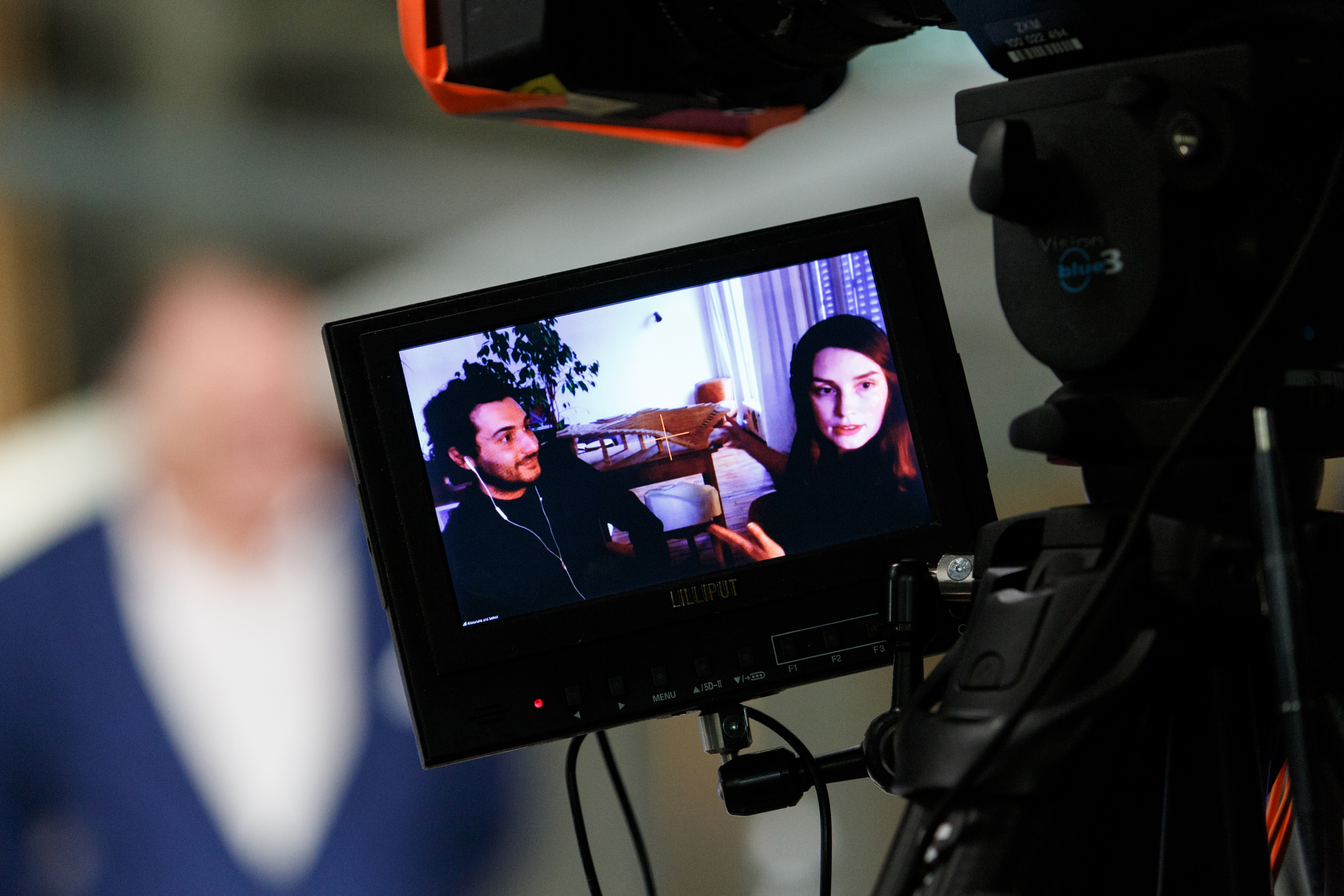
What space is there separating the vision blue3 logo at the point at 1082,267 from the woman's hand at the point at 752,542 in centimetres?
30

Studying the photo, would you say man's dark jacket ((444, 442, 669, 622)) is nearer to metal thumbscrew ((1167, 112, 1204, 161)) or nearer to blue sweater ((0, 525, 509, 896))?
metal thumbscrew ((1167, 112, 1204, 161))

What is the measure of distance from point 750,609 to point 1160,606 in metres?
0.30

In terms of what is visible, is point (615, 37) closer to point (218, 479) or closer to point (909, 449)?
point (909, 449)

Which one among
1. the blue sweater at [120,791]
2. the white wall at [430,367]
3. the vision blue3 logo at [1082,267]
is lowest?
the blue sweater at [120,791]

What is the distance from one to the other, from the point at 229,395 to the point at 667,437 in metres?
1.16

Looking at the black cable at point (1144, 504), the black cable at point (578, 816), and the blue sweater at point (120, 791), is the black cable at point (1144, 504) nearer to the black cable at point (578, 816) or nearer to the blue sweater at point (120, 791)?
the black cable at point (578, 816)

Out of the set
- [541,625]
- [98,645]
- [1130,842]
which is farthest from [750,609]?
Answer: [98,645]

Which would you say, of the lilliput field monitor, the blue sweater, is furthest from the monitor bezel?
the blue sweater

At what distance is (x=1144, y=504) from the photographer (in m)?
0.39

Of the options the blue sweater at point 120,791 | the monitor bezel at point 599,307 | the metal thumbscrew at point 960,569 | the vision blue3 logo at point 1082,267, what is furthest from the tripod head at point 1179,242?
the blue sweater at point 120,791

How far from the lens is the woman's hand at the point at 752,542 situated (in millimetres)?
683

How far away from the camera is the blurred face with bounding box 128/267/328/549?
161cm

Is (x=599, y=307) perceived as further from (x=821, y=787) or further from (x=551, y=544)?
(x=821, y=787)

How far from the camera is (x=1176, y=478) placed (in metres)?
0.43
